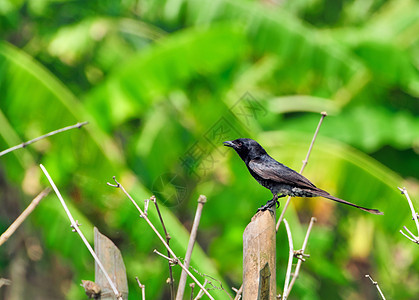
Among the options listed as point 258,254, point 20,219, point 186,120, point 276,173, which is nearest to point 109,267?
point 20,219

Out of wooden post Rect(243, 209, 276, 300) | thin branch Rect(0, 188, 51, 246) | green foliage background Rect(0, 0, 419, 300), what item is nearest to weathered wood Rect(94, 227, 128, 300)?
thin branch Rect(0, 188, 51, 246)

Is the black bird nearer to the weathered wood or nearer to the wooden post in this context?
the wooden post

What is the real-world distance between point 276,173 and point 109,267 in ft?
1.94

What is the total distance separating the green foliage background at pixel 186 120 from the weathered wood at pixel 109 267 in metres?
1.92

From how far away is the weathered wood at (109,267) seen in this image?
186 centimetres

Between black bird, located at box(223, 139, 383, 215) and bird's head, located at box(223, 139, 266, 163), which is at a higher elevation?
bird's head, located at box(223, 139, 266, 163)

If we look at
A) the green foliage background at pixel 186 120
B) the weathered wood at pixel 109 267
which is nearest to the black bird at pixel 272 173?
the weathered wood at pixel 109 267

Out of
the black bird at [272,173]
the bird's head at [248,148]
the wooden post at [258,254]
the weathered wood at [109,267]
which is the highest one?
the bird's head at [248,148]

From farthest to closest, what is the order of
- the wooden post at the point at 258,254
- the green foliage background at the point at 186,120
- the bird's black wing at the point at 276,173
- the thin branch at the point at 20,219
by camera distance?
1. the green foliage background at the point at 186,120
2. the bird's black wing at the point at 276,173
3. the thin branch at the point at 20,219
4. the wooden post at the point at 258,254

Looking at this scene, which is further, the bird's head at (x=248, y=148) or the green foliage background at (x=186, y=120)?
the green foliage background at (x=186, y=120)

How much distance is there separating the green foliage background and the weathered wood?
1923 mm

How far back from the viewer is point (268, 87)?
8.81 meters

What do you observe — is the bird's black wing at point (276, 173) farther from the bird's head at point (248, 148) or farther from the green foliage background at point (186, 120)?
the green foliage background at point (186, 120)

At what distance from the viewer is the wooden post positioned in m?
1.65
